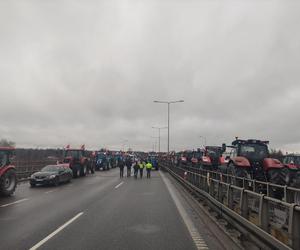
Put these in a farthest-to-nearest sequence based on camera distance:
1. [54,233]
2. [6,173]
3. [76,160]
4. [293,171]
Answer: [76,160], [293,171], [6,173], [54,233]

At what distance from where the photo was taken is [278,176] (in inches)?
655

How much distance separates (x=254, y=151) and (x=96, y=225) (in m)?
10.2

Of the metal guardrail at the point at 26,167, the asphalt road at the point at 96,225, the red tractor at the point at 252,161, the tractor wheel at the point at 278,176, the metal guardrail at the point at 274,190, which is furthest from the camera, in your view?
the metal guardrail at the point at 26,167

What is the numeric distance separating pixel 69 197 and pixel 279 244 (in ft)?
43.8

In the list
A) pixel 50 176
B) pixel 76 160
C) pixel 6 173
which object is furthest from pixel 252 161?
pixel 76 160

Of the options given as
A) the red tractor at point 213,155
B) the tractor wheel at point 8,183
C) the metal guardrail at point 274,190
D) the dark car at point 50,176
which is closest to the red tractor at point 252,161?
the metal guardrail at point 274,190

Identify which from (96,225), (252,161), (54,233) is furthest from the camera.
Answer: (252,161)

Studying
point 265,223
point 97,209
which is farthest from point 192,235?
point 97,209

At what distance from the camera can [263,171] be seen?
18516 millimetres

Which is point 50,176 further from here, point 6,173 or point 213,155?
point 213,155

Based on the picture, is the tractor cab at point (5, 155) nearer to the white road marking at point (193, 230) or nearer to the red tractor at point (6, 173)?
the red tractor at point (6, 173)

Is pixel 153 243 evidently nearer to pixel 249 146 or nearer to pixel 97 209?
pixel 97 209

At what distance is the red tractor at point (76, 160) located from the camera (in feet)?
113

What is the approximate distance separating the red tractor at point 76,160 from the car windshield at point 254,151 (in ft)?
61.8
